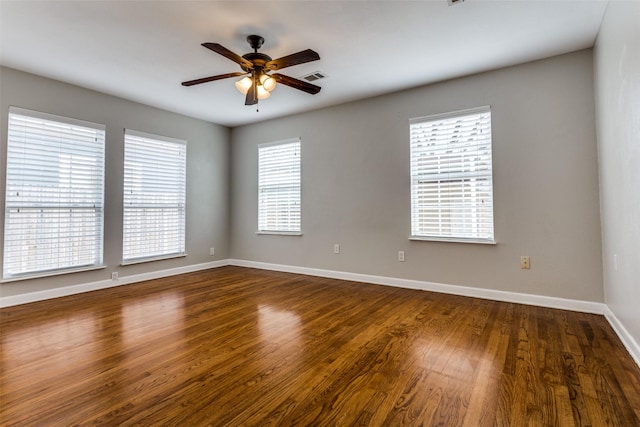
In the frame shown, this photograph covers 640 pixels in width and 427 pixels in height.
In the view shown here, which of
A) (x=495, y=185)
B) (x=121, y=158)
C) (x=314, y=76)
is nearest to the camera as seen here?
(x=495, y=185)

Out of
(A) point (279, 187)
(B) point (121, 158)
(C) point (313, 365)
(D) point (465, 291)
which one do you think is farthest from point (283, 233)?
(C) point (313, 365)

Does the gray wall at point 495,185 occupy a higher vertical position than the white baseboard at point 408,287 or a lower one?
higher

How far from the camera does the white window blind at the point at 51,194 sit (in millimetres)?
3418

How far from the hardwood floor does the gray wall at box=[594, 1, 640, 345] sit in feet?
1.43

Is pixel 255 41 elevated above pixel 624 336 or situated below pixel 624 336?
above

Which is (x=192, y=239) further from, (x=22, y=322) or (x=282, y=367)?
(x=282, y=367)

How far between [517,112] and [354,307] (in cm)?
269

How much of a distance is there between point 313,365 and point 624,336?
2.27m

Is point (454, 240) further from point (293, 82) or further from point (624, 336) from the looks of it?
point (293, 82)

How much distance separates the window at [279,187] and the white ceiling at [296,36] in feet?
5.06

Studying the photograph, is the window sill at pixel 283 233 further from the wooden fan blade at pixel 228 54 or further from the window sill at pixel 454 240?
the wooden fan blade at pixel 228 54

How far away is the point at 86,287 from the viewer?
3947 mm

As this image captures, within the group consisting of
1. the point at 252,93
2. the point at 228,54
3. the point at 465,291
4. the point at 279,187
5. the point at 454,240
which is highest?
the point at 228,54

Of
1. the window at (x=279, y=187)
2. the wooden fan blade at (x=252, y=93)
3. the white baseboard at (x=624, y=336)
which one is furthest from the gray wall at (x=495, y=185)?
the wooden fan blade at (x=252, y=93)
